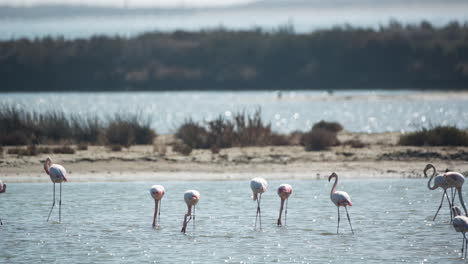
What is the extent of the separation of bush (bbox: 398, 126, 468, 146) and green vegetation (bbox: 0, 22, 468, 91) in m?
57.5

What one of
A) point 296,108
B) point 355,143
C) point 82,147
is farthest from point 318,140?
point 296,108

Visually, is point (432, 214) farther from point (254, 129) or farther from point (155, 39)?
point (155, 39)

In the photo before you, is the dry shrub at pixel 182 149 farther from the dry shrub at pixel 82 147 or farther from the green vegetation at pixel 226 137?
the dry shrub at pixel 82 147

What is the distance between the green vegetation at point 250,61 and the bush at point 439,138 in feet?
189

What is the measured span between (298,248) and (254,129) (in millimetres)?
12804

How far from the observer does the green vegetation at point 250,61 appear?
8519 centimetres

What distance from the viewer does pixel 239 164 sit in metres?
23.2

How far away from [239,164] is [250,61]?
7010 cm

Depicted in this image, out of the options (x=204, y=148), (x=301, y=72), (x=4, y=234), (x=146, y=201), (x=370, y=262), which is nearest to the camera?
(x=370, y=262)

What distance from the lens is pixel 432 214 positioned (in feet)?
57.5

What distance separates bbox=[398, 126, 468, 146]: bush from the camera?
25031 millimetres

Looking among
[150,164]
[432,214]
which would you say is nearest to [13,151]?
[150,164]

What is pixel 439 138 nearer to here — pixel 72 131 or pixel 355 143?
pixel 355 143

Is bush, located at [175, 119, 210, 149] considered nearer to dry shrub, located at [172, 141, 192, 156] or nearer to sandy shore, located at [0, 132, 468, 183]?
dry shrub, located at [172, 141, 192, 156]
